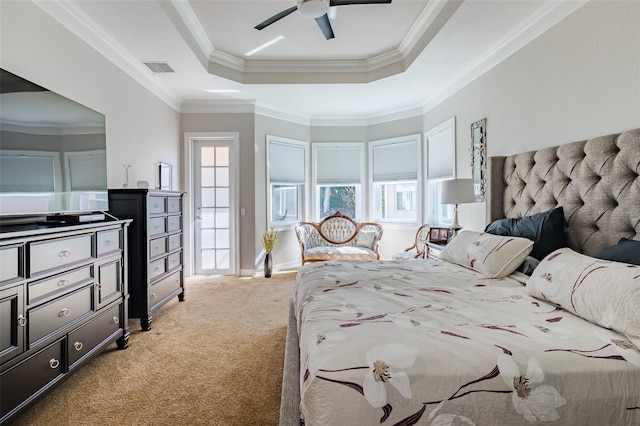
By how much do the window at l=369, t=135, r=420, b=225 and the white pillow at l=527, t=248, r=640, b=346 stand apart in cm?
362

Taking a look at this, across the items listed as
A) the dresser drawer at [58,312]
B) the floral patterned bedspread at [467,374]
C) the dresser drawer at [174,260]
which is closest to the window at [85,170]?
→ the dresser drawer at [58,312]

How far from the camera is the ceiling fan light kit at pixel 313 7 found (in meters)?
2.49

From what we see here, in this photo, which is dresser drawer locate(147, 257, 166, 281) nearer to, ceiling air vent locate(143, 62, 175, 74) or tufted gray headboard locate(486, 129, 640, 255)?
ceiling air vent locate(143, 62, 175, 74)

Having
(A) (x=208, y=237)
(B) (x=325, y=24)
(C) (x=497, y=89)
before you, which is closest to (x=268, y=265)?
(A) (x=208, y=237)

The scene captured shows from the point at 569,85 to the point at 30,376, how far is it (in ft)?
12.2

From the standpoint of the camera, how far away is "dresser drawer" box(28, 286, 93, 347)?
5.63 ft

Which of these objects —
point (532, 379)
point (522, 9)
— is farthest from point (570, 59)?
point (532, 379)

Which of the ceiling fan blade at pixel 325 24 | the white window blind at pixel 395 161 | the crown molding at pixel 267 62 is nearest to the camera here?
the crown molding at pixel 267 62

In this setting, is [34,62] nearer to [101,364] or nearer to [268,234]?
[101,364]

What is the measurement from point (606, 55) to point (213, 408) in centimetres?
312

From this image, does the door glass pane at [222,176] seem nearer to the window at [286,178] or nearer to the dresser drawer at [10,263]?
the window at [286,178]

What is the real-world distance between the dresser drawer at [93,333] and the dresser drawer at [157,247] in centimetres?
60

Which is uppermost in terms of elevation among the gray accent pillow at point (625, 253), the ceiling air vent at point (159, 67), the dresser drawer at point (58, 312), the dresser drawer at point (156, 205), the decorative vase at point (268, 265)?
the ceiling air vent at point (159, 67)

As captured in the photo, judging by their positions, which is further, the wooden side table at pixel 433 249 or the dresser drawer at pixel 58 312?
the wooden side table at pixel 433 249
